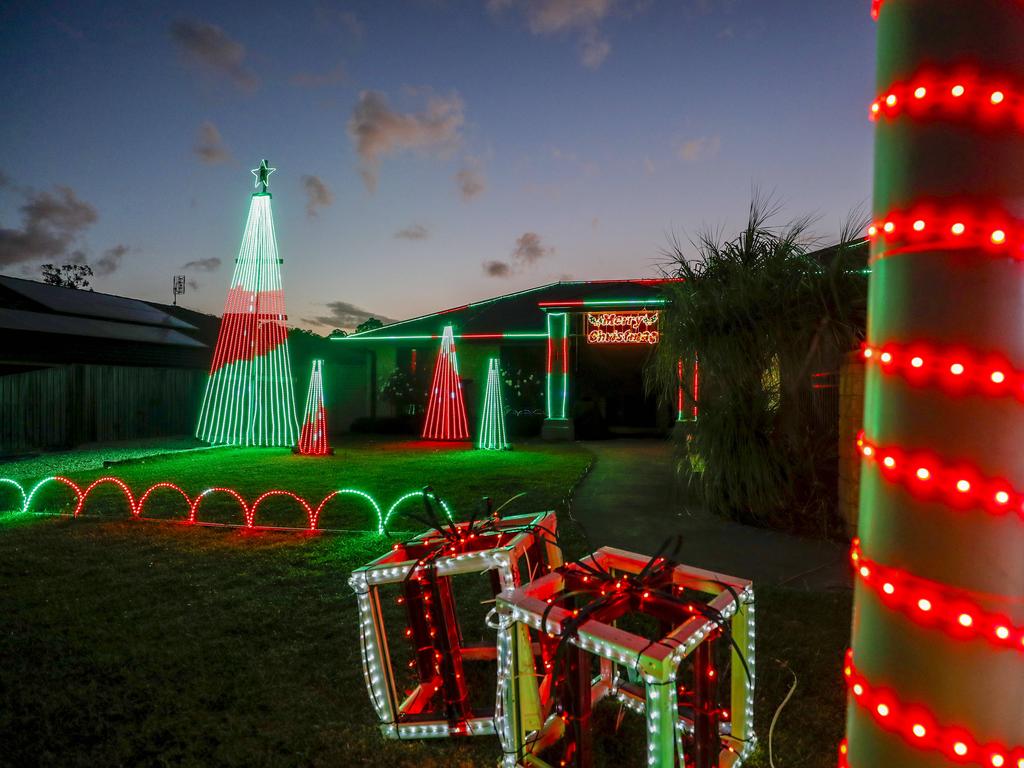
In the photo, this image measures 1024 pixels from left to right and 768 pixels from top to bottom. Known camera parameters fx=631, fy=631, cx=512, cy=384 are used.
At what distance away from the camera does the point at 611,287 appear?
16.9 metres

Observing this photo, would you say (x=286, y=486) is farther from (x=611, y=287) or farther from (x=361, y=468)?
(x=611, y=287)

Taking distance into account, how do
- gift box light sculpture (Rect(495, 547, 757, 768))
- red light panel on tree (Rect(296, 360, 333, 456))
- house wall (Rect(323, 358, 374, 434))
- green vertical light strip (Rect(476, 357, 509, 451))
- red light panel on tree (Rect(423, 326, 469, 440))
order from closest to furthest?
gift box light sculpture (Rect(495, 547, 757, 768)) < red light panel on tree (Rect(296, 360, 333, 456)) < green vertical light strip (Rect(476, 357, 509, 451)) < red light panel on tree (Rect(423, 326, 469, 440)) < house wall (Rect(323, 358, 374, 434))

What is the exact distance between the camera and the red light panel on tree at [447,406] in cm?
1529

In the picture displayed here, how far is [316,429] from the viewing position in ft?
43.4

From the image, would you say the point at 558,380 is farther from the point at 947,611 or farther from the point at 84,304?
the point at 947,611

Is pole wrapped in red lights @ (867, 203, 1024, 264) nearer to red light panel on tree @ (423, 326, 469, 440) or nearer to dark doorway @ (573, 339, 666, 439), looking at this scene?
red light panel on tree @ (423, 326, 469, 440)

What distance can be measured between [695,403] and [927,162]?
18.7 feet

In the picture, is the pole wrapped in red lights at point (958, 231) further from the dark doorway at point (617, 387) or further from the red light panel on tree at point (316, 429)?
the dark doorway at point (617, 387)

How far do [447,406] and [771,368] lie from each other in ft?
32.6

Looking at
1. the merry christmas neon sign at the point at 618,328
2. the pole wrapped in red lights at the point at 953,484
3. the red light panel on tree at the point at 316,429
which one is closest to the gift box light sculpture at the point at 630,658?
the pole wrapped in red lights at the point at 953,484

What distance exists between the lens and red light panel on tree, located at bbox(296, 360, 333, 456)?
13.2 metres

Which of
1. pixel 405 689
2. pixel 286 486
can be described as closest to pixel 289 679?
pixel 405 689

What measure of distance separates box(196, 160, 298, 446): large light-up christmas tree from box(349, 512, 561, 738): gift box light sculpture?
1115cm

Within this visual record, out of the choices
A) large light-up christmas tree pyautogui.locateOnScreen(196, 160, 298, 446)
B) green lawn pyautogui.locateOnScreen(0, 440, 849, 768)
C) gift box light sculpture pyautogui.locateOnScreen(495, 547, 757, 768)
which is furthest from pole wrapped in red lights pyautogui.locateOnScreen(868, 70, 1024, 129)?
large light-up christmas tree pyautogui.locateOnScreen(196, 160, 298, 446)
